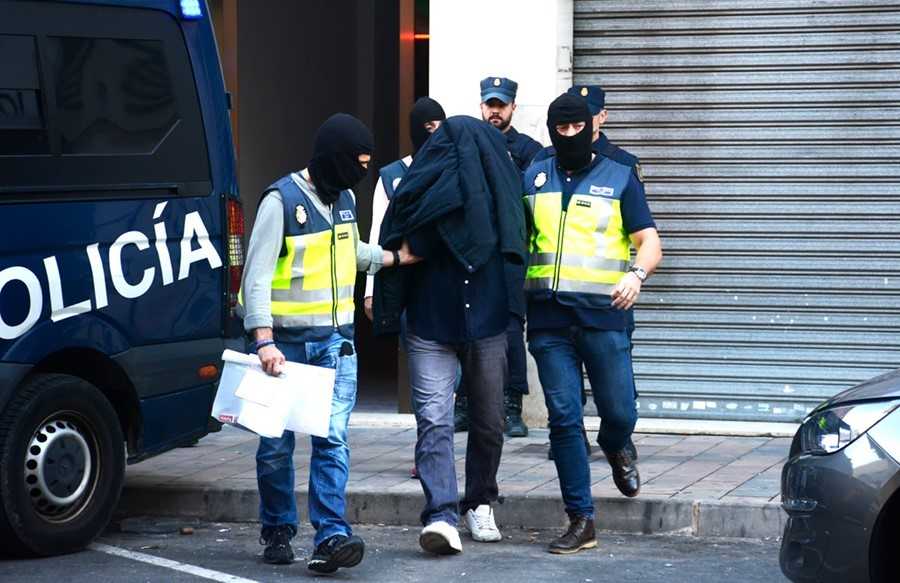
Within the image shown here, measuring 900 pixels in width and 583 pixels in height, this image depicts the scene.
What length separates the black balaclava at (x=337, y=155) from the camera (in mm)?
6812

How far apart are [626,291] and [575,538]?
107 centimetres

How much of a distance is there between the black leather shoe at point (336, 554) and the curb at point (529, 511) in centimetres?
124

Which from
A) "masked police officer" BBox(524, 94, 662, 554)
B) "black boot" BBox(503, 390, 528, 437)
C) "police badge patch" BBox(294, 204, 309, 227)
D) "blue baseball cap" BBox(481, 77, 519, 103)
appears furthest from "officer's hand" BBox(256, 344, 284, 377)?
"black boot" BBox(503, 390, 528, 437)

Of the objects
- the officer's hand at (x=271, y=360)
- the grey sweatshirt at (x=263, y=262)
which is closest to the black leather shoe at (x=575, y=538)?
the officer's hand at (x=271, y=360)

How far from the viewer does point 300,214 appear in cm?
680

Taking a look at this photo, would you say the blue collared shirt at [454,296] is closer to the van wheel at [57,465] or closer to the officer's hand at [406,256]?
the officer's hand at [406,256]

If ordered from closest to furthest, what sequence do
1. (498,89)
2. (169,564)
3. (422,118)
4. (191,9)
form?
(169,564)
(191,9)
(422,118)
(498,89)

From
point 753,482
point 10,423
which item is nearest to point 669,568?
point 753,482

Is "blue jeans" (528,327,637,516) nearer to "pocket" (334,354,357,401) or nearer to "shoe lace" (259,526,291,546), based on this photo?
"pocket" (334,354,357,401)

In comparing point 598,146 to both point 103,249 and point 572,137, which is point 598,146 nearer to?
point 572,137

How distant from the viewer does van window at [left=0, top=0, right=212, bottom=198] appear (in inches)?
285

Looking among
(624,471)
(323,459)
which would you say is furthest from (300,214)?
(624,471)

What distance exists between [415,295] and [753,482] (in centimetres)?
209

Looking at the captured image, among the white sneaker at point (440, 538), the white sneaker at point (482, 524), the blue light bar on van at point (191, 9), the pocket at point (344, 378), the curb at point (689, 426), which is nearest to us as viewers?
the pocket at point (344, 378)
